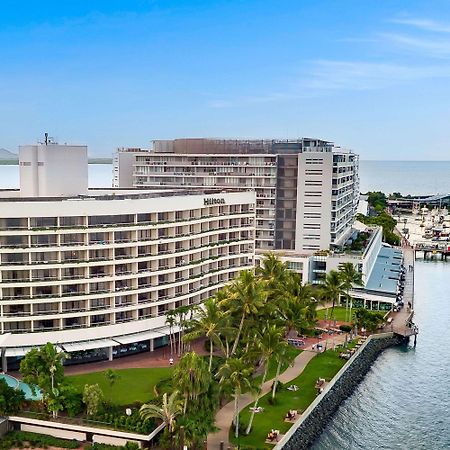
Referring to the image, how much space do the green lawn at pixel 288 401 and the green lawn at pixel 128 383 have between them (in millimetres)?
11245

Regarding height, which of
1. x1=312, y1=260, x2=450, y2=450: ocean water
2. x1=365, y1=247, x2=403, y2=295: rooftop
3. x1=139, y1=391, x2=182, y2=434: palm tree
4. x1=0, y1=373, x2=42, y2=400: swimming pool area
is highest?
x1=365, y1=247, x2=403, y2=295: rooftop

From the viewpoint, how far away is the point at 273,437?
57531 mm

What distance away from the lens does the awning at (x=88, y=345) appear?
7131 centimetres

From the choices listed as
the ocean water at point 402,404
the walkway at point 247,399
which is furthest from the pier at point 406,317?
the walkway at point 247,399

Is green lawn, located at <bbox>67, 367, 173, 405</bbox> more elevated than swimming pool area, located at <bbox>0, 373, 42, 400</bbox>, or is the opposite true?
swimming pool area, located at <bbox>0, 373, 42, 400</bbox>

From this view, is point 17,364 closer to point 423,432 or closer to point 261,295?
point 261,295

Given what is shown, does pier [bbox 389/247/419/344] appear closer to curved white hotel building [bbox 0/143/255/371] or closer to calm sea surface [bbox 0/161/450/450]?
calm sea surface [bbox 0/161/450/450]

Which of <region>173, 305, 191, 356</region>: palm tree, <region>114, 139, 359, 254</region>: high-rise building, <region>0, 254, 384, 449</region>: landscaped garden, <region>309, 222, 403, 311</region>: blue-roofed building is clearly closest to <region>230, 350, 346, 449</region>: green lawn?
<region>0, 254, 384, 449</region>: landscaped garden

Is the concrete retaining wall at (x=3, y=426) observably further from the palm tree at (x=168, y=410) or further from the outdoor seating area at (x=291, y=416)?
the outdoor seating area at (x=291, y=416)

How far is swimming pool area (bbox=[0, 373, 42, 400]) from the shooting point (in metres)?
60.1

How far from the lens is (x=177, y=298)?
271 ft

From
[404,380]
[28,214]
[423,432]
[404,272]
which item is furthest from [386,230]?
[28,214]

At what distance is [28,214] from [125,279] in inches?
585

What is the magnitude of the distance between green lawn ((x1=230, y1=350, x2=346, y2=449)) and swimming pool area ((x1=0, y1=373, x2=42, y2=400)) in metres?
20.1
